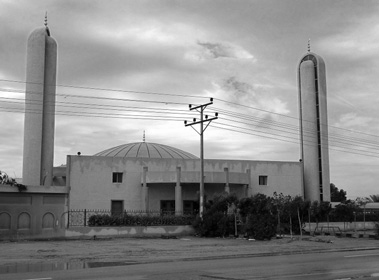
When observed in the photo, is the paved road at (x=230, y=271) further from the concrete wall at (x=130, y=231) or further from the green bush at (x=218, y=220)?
the green bush at (x=218, y=220)

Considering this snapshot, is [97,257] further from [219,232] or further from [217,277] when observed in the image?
[219,232]

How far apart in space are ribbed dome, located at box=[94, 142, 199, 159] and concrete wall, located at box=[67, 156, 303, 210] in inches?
311

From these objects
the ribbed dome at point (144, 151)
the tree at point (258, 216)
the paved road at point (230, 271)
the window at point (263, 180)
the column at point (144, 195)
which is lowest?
the paved road at point (230, 271)

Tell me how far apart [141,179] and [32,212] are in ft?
60.6

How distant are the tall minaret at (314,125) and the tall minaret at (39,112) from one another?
96.9 feet

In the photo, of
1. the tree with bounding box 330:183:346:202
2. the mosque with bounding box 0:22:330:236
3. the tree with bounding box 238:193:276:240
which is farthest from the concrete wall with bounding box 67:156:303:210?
the tree with bounding box 330:183:346:202

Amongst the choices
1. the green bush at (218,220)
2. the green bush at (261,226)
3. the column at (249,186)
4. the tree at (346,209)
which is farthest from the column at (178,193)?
the green bush at (261,226)

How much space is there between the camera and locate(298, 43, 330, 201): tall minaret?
5938 cm

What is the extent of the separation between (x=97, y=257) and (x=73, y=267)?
3411mm

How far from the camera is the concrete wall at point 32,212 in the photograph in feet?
90.5

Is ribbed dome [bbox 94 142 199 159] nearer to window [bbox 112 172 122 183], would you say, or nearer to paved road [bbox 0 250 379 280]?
window [bbox 112 172 122 183]

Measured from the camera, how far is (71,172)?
44500 millimetres

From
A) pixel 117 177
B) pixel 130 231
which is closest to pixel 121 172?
pixel 117 177

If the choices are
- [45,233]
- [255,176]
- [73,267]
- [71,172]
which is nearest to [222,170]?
[255,176]
